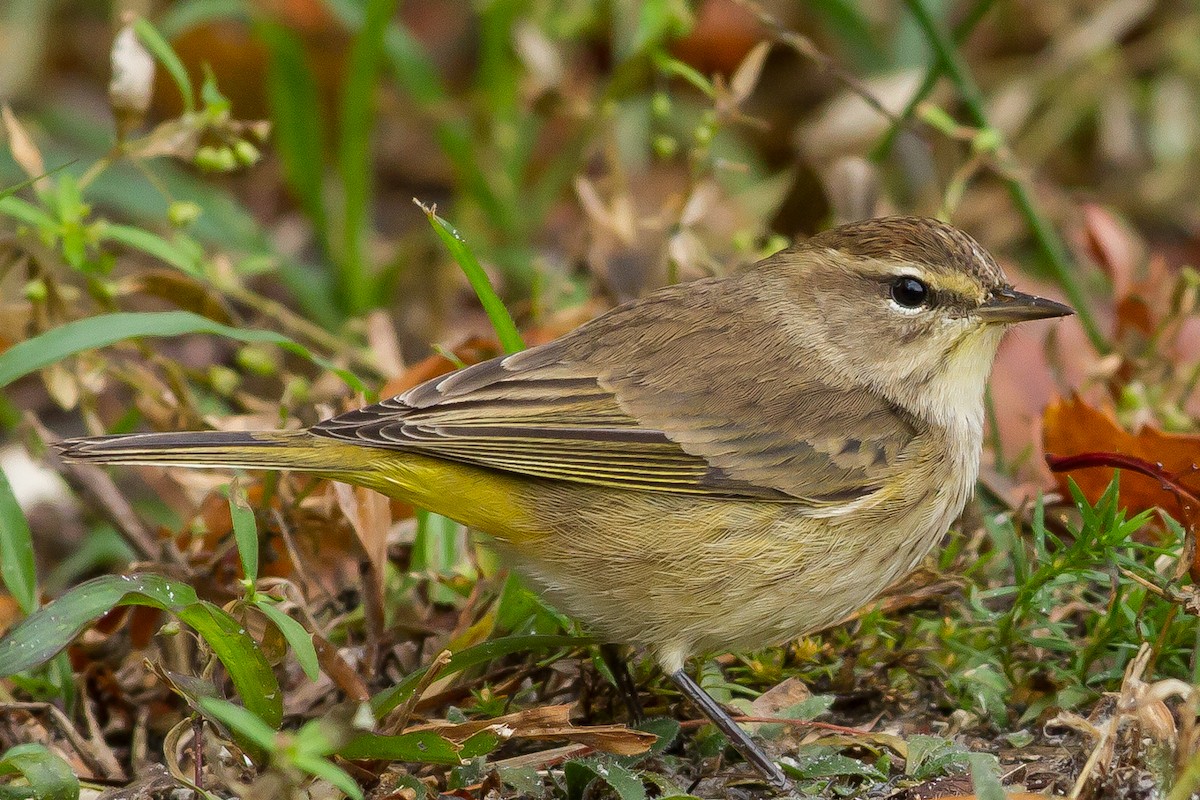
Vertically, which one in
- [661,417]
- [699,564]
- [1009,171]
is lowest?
[699,564]

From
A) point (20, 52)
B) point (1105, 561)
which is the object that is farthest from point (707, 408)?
point (20, 52)

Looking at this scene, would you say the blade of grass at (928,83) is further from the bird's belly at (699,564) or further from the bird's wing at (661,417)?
the bird's belly at (699,564)

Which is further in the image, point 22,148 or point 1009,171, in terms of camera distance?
point 1009,171

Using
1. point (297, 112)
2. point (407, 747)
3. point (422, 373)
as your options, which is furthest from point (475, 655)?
point (297, 112)

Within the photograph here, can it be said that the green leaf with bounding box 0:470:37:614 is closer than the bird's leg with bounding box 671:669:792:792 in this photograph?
No

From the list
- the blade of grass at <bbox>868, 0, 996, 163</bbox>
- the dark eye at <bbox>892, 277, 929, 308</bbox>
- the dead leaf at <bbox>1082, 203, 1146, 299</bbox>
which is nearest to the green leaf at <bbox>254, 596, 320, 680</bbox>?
the dark eye at <bbox>892, 277, 929, 308</bbox>

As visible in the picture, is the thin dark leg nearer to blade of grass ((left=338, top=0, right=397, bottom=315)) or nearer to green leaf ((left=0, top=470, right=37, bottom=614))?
green leaf ((left=0, top=470, right=37, bottom=614))

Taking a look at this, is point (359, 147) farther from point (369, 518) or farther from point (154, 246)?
point (369, 518)
